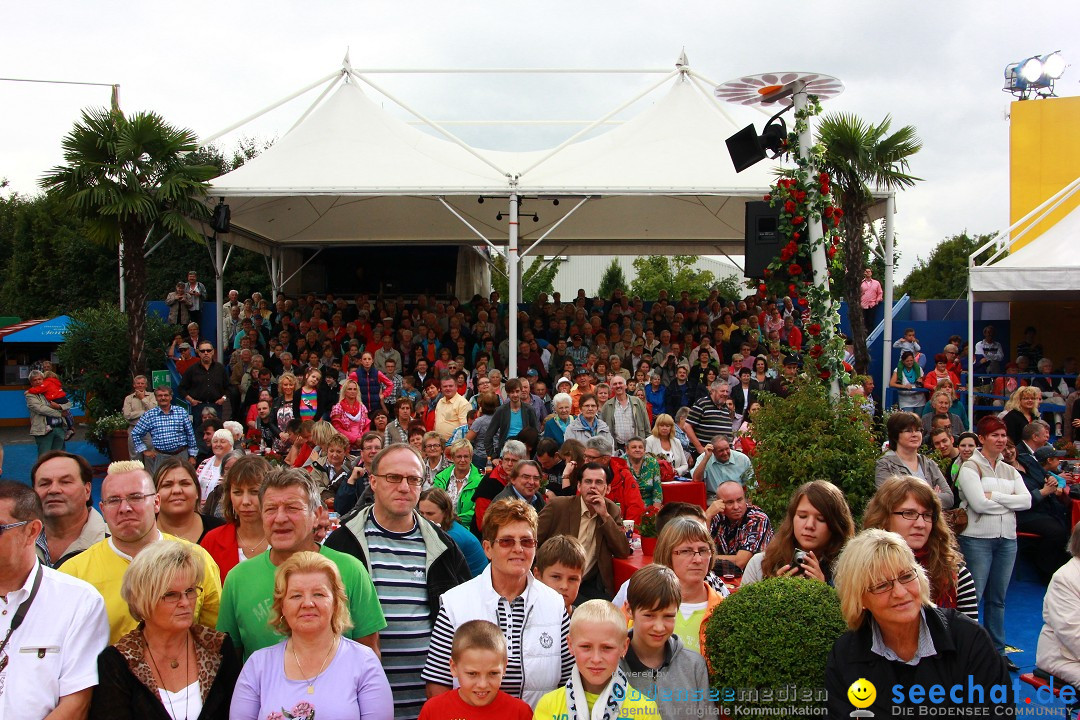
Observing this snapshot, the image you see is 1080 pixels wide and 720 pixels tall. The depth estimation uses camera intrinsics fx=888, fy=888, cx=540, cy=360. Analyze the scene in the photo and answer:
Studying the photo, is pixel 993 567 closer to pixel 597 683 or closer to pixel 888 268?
pixel 597 683

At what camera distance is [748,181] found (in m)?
12.1

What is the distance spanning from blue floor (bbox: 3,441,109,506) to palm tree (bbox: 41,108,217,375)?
125 inches

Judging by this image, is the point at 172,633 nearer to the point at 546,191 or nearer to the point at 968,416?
the point at 546,191

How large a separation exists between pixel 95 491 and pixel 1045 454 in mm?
11398

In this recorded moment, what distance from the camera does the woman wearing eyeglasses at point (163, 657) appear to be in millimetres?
2986

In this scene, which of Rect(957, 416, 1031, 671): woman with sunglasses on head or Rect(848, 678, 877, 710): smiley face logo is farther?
Rect(957, 416, 1031, 671): woman with sunglasses on head

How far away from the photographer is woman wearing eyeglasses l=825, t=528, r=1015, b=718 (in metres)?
2.79

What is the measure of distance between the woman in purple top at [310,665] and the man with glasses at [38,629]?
1.68 ft

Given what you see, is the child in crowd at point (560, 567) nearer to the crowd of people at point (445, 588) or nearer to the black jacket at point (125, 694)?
the crowd of people at point (445, 588)

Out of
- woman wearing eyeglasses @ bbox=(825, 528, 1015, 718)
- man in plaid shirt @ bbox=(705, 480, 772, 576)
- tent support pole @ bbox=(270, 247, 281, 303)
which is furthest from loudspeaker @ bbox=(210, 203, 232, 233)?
woman wearing eyeglasses @ bbox=(825, 528, 1015, 718)

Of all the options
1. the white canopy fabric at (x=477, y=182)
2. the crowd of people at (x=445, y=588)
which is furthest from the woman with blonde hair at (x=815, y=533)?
the white canopy fabric at (x=477, y=182)

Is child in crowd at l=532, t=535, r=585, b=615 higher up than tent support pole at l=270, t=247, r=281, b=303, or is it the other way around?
tent support pole at l=270, t=247, r=281, b=303

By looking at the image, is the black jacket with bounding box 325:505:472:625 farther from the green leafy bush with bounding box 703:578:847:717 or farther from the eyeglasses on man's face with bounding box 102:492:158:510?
the green leafy bush with bounding box 703:578:847:717

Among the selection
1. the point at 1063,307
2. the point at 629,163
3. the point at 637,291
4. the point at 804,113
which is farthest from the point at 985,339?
the point at 637,291
